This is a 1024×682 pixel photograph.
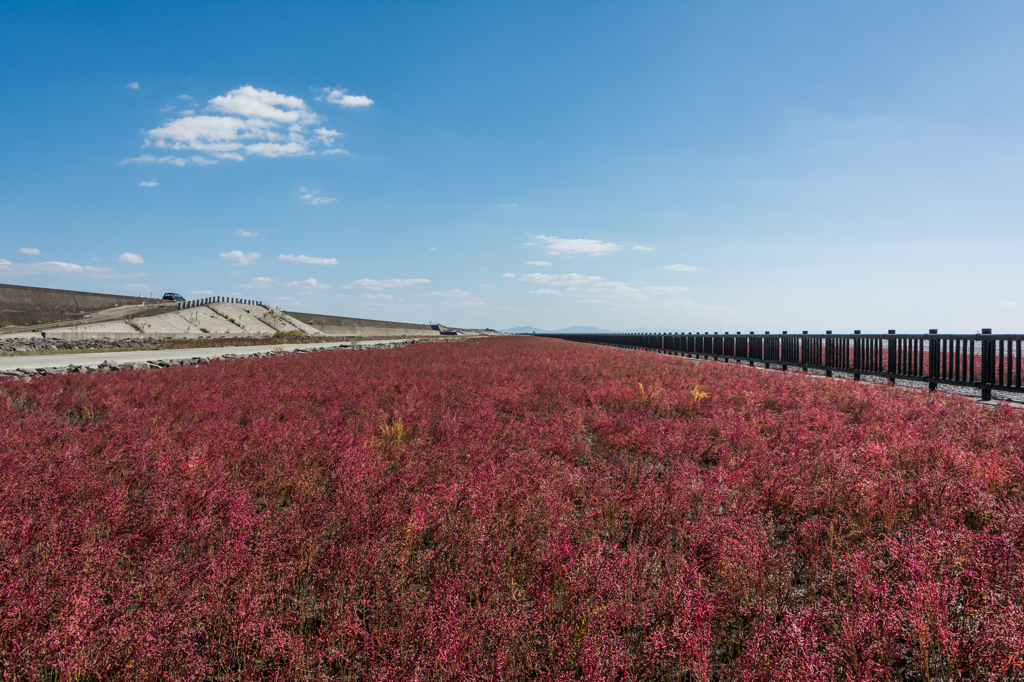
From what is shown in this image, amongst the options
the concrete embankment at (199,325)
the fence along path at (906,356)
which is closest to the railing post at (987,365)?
the fence along path at (906,356)

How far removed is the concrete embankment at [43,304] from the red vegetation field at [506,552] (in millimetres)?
53293

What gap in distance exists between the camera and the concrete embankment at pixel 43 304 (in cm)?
4278

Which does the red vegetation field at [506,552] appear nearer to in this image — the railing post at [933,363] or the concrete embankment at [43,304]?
the railing post at [933,363]

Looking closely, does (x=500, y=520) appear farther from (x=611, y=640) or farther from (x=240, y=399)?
(x=240, y=399)

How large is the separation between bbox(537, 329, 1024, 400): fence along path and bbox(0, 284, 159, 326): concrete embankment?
186 ft

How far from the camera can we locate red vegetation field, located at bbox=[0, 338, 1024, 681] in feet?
5.71

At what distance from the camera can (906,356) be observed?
40.9 feet

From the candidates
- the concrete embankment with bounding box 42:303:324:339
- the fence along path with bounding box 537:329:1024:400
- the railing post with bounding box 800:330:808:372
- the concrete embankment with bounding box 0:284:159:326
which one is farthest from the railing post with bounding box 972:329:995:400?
the concrete embankment with bounding box 0:284:159:326

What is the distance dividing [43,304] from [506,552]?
2658 inches

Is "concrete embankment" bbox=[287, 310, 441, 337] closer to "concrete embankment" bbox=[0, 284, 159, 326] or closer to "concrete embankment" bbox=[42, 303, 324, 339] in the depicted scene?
"concrete embankment" bbox=[42, 303, 324, 339]

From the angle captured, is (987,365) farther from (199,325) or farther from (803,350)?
(199,325)

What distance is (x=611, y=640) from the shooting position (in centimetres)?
173

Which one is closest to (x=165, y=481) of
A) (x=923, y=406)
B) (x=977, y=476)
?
(x=977, y=476)

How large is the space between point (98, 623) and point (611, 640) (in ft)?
6.54
